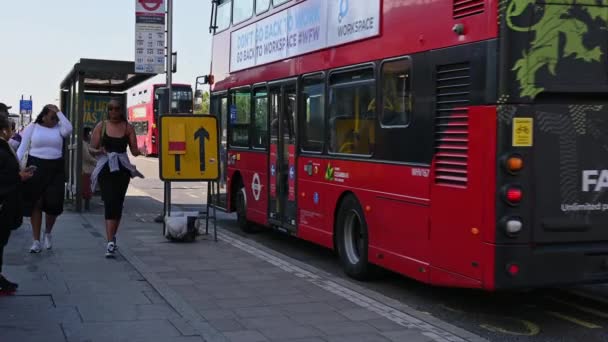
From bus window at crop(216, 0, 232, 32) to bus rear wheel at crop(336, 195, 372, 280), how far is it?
5.85m

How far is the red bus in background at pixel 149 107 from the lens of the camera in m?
38.6

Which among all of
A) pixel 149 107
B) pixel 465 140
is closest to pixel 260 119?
pixel 465 140

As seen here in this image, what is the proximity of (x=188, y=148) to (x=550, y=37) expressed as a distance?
6420mm

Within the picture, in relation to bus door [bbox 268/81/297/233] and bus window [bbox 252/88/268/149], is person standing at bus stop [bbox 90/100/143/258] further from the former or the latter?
bus window [bbox 252/88/268/149]

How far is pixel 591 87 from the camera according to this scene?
228 inches

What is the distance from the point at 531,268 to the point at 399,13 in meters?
2.78

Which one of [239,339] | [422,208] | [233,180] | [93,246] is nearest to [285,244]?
[233,180]

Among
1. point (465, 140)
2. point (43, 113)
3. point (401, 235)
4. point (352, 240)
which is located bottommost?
point (352, 240)

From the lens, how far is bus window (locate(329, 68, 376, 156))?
25.1 feet

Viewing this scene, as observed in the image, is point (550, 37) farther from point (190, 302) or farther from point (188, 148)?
point (188, 148)

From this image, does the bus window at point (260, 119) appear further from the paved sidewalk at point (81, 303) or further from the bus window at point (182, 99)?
the bus window at point (182, 99)

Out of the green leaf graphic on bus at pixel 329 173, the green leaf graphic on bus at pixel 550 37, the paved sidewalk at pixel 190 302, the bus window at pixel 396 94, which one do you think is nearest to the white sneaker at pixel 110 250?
the paved sidewalk at pixel 190 302

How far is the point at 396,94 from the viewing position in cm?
713

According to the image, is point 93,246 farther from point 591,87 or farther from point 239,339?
point 591,87
